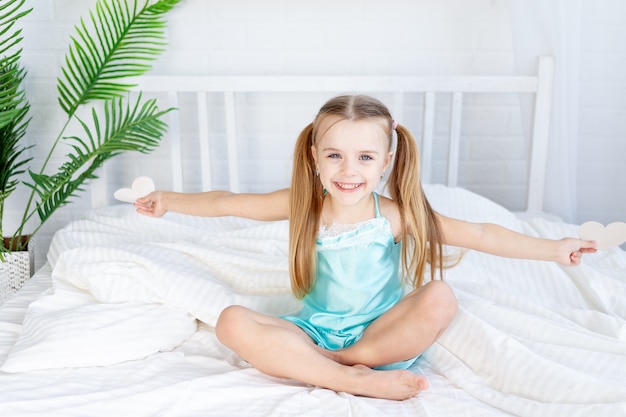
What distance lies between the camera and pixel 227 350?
135 centimetres

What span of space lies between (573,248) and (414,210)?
31 cm

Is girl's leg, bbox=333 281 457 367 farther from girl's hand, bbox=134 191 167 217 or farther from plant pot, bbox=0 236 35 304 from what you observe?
plant pot, bbox=0 236 35 304

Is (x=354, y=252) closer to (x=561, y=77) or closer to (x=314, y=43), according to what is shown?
(x=561, y=77)

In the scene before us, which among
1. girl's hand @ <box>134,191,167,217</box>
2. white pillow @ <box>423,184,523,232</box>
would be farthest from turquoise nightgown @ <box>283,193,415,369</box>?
white pillow @ <box>423,184,523,232</box>

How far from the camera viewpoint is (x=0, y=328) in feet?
4.65

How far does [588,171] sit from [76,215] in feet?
5.39

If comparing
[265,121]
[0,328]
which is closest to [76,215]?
[265,121]

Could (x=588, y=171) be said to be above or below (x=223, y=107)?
below

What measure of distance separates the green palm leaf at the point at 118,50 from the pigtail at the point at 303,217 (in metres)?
0.77

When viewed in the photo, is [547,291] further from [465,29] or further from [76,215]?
[76,215]

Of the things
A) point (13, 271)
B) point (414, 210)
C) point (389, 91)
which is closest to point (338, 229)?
point (414, 210)

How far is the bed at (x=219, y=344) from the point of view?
1.11 m

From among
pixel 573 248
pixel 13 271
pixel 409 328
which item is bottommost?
pixel 13 271

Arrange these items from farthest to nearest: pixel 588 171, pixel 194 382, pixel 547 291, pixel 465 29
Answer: pixel 465 29 < pixel 588 171 < pixel 547 291 < pixel 194 382
